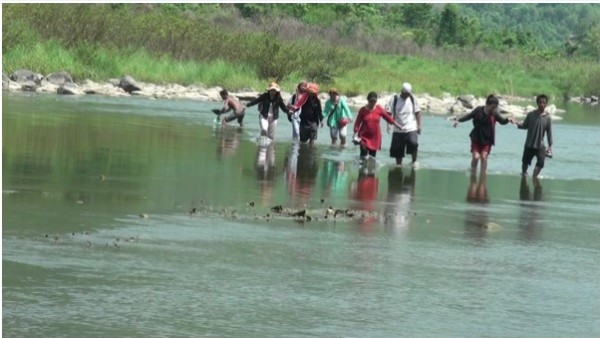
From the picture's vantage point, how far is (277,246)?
14078 mm

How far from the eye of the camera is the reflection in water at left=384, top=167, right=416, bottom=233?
16531 millimetres

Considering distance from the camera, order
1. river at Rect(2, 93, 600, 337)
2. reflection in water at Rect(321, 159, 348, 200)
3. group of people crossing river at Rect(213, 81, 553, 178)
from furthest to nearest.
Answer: group of people crossing river at Rect(213, 81, 553, 178) → reflection in water at Rect(321, 159, 348, 200) → river at Rect(2, 93, 600, 337)

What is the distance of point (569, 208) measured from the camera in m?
19.7

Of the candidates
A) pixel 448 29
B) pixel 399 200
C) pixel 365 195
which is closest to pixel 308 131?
pixel 365 195

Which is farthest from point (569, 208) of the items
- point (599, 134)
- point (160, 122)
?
point (599, 134)

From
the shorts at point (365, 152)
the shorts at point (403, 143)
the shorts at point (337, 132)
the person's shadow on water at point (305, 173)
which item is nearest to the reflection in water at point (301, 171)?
the person's shadow on water at point (305, 173)

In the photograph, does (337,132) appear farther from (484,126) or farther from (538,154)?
(538,154)

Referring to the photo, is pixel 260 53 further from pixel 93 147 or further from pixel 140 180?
pixel 140 180

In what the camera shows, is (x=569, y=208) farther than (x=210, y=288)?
Yes

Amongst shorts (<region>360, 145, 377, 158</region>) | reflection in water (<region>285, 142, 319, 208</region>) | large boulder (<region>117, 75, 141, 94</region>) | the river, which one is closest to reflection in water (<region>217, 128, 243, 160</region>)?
the river

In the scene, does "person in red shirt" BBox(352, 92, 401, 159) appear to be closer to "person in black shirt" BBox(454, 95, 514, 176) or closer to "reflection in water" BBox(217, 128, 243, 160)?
"person in black shirt" BBox(454, 95, 514, 176)

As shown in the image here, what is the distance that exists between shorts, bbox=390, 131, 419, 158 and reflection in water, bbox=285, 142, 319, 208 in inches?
51.2

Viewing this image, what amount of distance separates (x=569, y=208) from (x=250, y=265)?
788 centimetres

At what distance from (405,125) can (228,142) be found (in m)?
4.74
